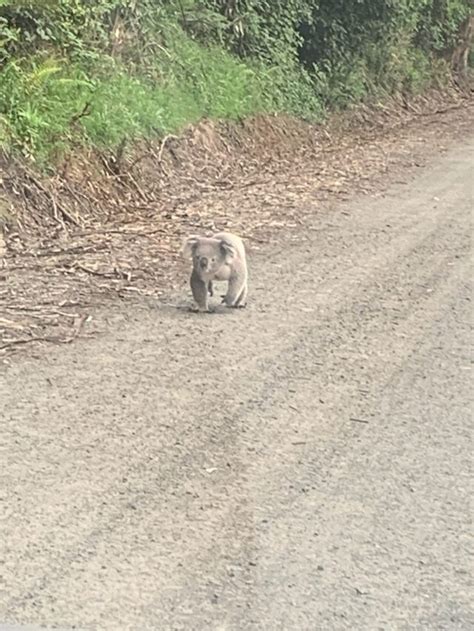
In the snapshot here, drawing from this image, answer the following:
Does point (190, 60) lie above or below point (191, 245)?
below

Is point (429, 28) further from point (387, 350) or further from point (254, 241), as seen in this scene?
point (387, 350)

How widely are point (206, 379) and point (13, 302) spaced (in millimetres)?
2310

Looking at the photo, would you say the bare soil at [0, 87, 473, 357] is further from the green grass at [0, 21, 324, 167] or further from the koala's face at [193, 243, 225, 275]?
the koala's face at [193, 243, 225, 275]

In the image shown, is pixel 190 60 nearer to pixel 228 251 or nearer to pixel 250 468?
pixel 228 251

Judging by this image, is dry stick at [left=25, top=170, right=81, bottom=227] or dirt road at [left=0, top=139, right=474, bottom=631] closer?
dirt road at [left=0, top=139, right=474, bottom=631]

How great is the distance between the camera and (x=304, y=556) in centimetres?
516

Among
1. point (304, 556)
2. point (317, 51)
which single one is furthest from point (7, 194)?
point (317, 51)

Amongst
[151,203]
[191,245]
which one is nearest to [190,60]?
[151,203]

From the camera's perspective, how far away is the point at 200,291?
9.22 m

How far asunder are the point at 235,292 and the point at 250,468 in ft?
10.9

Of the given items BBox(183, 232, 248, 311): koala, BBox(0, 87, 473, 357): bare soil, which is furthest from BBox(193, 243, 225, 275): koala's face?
BBox(0, 87, 473, 357): bare soil

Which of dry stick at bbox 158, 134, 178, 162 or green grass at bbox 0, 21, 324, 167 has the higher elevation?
green grass at bbox 0, 21, 324, 167

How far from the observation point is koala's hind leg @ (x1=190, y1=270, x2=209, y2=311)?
9117 mm

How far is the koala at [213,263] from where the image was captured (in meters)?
9.05
